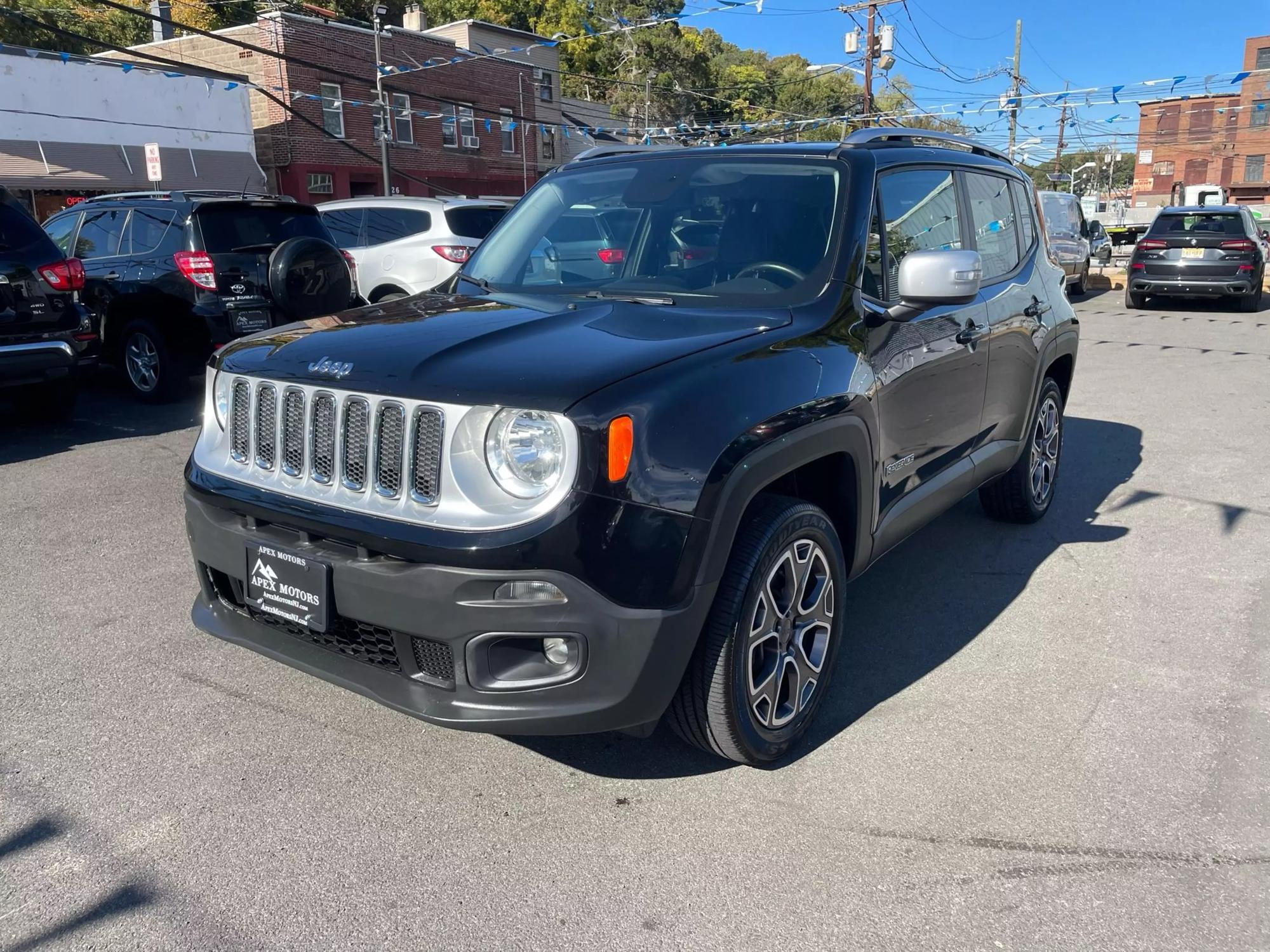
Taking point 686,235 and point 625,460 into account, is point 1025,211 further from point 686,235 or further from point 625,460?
point 625,460

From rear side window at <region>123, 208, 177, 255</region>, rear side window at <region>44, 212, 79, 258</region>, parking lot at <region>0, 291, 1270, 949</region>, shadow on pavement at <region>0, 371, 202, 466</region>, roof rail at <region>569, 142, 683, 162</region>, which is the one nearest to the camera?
parking lot at <region>0, 291, 1270, 949</region>

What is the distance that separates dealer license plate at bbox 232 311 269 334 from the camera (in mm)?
8344

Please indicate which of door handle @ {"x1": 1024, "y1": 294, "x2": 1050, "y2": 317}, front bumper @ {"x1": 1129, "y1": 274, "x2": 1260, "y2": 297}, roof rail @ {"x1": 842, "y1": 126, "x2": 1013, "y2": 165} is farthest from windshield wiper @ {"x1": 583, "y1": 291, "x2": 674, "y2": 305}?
front bumper @ {"x1": 1129, "y1": 274, "x2": 1260, "y2": 297}

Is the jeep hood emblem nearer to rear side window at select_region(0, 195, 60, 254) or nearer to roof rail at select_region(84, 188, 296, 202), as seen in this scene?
rear side window at select_region(0, 195, 60, 254)

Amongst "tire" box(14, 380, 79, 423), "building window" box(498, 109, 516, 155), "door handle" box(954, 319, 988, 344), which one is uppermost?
"building window" box(498, 109, 516, 155)

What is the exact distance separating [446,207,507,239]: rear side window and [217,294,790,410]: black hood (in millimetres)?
7342

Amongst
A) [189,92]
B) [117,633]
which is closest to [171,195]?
[117,633]

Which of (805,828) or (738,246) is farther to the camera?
(738,246)

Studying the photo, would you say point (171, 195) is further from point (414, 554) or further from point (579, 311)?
point (414, 554)

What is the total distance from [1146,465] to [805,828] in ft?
16.6

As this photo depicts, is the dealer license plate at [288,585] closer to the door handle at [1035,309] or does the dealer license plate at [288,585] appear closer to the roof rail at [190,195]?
the door handle at [1035,309]

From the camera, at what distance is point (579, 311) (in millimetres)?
3326

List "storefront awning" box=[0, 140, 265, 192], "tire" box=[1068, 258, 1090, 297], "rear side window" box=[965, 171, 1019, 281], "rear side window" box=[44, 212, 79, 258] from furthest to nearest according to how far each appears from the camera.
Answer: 1. "storefront awning" box=[0, 140, 265, 192]
2. "tire" box=[1068, 258, 1090, 297]
3. "rear side window" box=[44, 212, 79, 258]
4. "rear side window" box=[965, 171, 1019, 281]

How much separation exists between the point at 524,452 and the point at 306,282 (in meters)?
2.87
